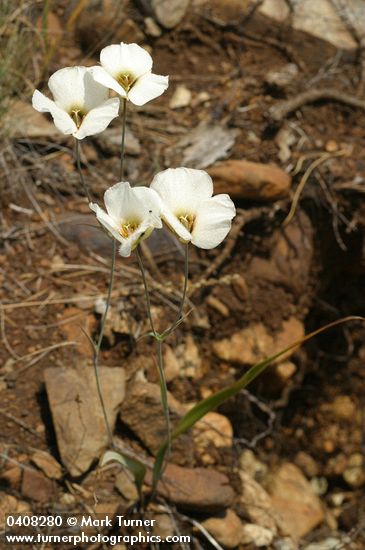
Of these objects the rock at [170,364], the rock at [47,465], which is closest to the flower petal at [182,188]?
the rock at [47,465]

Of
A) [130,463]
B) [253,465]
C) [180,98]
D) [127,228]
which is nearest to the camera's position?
[127,228]

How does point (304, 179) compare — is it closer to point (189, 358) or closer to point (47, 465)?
point (189, 358)

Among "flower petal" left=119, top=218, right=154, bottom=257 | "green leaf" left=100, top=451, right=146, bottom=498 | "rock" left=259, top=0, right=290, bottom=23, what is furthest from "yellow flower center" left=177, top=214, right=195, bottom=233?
"rock" left=259, top=0, right=290, bottom=23

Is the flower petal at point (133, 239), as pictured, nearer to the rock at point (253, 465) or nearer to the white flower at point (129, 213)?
the white flower at point (129, 213)

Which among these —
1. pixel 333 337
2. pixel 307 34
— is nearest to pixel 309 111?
pixel 307 34

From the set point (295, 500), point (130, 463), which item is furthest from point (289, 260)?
point (130, 463)
